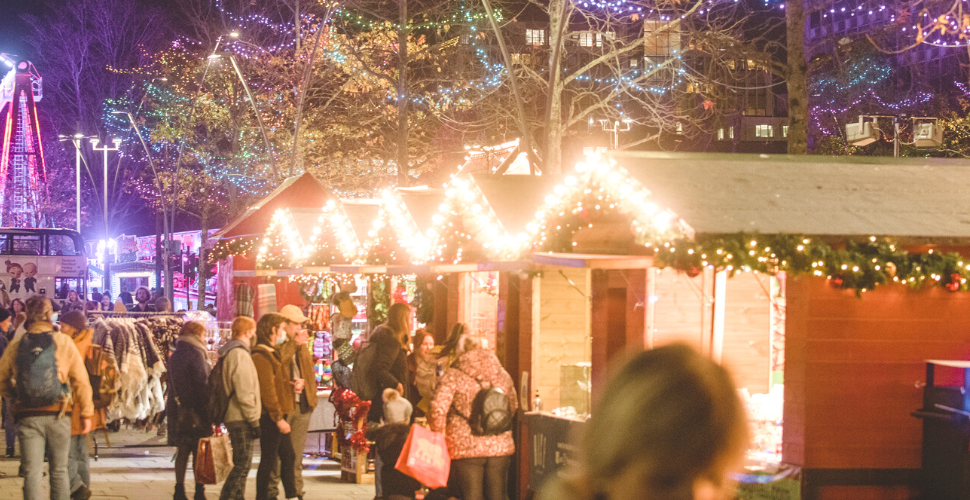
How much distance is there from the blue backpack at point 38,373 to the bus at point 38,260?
2691cm

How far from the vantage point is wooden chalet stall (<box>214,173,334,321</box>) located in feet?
56.1

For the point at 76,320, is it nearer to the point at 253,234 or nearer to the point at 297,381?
the point at 297,381

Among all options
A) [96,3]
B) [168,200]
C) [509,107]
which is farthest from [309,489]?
[96,3]

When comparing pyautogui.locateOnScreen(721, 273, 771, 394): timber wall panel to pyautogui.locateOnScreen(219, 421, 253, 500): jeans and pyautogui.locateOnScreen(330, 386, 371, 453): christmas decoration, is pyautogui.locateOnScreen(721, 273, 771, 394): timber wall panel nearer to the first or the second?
pyautogui.locateOnScreen(219, 421, 253, 500): jeans

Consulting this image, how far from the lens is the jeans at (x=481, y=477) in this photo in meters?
7.80

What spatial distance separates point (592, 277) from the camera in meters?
8.71

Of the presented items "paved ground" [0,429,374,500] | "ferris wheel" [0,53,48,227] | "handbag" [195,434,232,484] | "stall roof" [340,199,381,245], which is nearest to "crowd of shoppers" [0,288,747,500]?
"handbag" [195,434,232,484]

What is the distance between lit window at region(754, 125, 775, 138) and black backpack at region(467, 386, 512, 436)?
2964 inches

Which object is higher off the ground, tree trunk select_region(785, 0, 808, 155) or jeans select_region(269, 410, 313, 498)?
tree trunk select_region(785, 0, 808, 155)

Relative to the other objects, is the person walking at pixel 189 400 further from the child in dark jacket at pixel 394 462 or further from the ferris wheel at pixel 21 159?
the ferris wheel at pixel 21 159

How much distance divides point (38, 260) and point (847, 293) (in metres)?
32.7

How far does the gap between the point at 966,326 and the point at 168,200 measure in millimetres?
37236

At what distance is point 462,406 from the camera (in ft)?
25.6

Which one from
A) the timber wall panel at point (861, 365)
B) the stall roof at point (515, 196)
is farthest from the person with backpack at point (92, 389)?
the timber wall panel at point (861, 365)
